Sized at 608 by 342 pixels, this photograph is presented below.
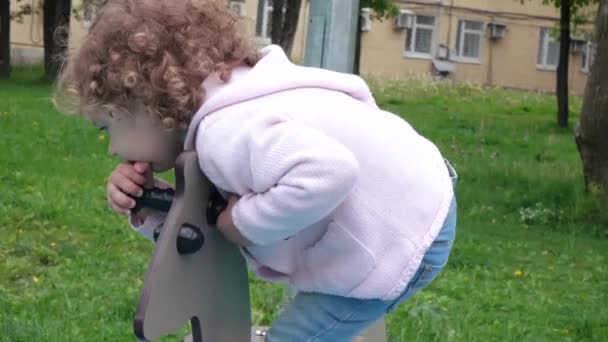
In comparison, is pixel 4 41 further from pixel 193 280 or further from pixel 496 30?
pixel 193 280

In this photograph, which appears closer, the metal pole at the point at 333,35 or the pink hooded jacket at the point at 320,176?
the pink hooded jacket at the point at 320,176

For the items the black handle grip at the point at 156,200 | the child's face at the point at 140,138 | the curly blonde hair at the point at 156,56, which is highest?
the curly blonde hair at the point at 156,56

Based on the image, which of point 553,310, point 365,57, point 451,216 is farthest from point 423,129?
point 365,57

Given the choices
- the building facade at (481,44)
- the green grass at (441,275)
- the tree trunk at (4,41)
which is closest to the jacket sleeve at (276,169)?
the green grass at (441,275)

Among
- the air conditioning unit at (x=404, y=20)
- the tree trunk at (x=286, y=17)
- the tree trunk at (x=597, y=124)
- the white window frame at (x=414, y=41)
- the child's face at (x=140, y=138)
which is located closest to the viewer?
the child's face at (x=140, y=138)

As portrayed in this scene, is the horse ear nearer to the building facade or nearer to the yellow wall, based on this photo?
the building facade

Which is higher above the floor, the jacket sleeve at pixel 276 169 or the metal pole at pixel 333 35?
the metal pole at pixel 333 35

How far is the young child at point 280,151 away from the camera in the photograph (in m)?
2.55

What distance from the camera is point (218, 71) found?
2691 millimetres

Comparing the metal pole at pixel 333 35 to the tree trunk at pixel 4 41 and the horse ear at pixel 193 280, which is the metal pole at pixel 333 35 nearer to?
the horse ear at pixel 193 280

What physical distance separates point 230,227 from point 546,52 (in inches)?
1513

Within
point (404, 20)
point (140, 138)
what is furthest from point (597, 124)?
point (404, 20)

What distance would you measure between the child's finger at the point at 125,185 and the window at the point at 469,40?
3702cm

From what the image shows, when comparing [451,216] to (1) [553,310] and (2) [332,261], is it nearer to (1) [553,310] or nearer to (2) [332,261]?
(2) [332,261]
